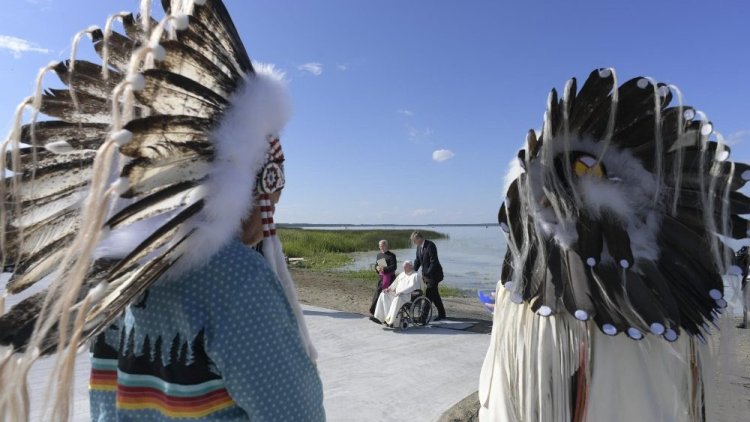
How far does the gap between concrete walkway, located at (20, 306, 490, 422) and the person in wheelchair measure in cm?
19

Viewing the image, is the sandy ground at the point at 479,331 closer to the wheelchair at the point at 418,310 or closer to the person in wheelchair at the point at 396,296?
the wheelchair at the point at 418,310

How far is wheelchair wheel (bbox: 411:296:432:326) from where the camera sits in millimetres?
7074

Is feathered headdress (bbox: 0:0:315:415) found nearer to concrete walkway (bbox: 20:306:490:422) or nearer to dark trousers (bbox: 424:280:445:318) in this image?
concrete walkway (bbox: 20:306:490:422)

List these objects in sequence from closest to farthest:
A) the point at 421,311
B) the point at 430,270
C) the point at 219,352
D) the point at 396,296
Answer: the point at 219,352
the point at 396,296
the point at 421,311
the point at 430,270

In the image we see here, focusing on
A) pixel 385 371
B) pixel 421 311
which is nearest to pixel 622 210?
pixel 385 371

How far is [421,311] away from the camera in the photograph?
23.3 ft

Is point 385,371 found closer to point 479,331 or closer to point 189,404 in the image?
point 479,331

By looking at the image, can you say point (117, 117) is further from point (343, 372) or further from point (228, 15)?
point (343, 372)

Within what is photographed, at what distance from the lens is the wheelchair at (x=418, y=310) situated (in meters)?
6.92

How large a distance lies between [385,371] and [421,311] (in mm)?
2365

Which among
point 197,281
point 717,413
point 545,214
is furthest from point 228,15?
point 717,413

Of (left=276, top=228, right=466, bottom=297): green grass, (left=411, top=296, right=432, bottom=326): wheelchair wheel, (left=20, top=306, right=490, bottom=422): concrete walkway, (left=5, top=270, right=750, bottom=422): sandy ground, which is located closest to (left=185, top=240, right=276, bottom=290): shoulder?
(left=5, top=270, right=750, bottom=422): sandy ground

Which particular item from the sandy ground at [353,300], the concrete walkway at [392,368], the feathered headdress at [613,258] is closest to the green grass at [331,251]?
the sandy ground at [353,300]

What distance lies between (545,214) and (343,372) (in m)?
3.47
